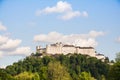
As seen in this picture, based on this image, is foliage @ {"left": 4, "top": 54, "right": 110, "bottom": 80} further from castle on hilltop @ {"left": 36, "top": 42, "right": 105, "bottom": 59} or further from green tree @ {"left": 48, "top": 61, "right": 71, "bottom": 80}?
green tree @ {"left": 48, "top": 61, "right": 71, "bottom": 80}

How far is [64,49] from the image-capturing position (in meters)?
136

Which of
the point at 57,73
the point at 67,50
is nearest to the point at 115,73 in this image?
the point at 57,73

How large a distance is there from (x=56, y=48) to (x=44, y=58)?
1877 cm

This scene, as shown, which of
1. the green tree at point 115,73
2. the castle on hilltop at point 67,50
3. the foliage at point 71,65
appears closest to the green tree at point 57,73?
the green tree at point 115,73

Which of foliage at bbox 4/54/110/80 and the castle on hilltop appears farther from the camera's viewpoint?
the castle on hilltop

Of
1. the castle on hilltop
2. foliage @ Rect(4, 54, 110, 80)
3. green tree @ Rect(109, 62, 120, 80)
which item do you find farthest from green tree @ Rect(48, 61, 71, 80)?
the castle on hilltop

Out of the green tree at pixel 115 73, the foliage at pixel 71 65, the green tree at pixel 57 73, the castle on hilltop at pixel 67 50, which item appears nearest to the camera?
the green tree at pixel 115 73

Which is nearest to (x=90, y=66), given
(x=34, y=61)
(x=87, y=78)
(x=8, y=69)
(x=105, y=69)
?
(x=105, y=69)

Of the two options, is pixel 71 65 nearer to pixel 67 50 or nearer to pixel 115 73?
pixel 67 50

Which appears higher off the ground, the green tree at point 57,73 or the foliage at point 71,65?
the foliage at point 71,65

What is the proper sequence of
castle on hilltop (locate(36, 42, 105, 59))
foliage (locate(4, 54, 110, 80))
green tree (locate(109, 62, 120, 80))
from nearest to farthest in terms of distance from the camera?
green tree (locate(109, 62, 120, 80)), foliage (locate(4, 54, 110, 80)), castle on hilltop (locate(36, 42, 105, 59))

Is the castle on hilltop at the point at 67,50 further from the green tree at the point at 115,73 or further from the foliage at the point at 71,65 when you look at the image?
the green tree at the point at 115,73

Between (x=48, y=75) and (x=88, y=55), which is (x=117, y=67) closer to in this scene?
(x=48, y=75)

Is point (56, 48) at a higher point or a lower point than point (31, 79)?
higher
